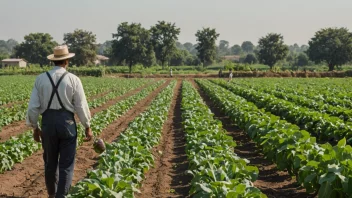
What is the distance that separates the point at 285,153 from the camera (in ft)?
24.0

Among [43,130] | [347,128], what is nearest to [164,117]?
[347,128]

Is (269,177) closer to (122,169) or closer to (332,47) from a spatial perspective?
(122,169)

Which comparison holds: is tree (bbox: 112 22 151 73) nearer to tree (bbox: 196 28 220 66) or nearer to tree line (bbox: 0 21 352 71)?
tree line (bbox: 0 21 352 71)

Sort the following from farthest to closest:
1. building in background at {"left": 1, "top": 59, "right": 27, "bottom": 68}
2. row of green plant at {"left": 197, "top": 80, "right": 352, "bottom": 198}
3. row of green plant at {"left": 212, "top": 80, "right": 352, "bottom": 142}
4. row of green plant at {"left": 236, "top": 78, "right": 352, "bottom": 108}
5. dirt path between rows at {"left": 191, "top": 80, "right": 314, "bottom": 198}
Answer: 1. building in background at {"left": 1, "top": 59, "right": 27, "bottom": 68}
2. row of green plant at {"left": 236, "top": 78, "right": 352, "bottom": 108}
3. row of green plant at {"left": 212, "top": 80, "right": 352, "bottom": 142}
4. dirt path between rows at {"left": 191, "top": 80, "right": 314, "bottom": 198}
5. row of green plant at {"left": 197, "top": 80, "right": 352, "bottom": 198}

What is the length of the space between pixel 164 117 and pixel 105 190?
10025 mm

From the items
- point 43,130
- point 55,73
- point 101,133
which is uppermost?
point 55,73

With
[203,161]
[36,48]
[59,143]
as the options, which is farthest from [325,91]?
[36,48]

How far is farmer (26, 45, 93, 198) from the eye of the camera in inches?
220

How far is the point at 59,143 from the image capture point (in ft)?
18.8

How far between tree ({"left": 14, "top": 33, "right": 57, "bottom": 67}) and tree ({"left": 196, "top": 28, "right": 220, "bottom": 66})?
34974mm

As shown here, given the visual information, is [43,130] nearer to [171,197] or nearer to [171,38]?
[171,197]

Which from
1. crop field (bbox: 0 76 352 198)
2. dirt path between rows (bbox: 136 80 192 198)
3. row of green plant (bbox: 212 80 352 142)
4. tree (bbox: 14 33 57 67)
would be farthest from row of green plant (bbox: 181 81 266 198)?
tree (bbox: 14 33 57 67)

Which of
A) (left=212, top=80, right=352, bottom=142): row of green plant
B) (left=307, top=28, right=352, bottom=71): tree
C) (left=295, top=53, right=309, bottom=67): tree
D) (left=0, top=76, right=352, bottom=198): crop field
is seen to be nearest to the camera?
(left=0, top=76, right=352, bottom=198): crop field

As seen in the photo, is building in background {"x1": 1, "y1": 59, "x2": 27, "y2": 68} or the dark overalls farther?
building in background {"x1": 1, "y1": 59, "x2": 27, "y2": 68}
